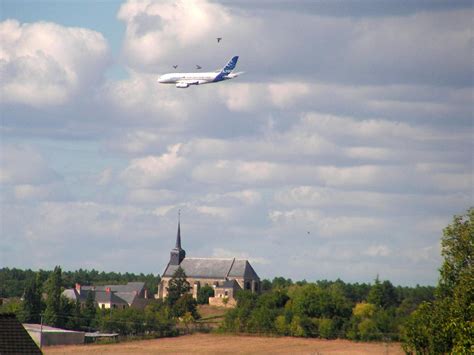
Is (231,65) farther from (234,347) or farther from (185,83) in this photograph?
(234,347)

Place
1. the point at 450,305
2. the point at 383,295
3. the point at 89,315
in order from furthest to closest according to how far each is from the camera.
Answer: the point at 383,295
the point at 89,315
the point at 450,305

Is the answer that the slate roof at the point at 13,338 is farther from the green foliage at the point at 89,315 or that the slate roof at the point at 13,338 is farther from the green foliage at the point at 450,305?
the green foliage at the point at 89,315

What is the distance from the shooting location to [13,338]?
37031mm

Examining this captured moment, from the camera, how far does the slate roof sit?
36688 millimetres

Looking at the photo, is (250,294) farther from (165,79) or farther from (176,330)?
(165,79)

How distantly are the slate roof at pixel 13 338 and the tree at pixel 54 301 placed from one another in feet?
374

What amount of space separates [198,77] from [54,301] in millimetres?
38175

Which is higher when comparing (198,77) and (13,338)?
(198,77)

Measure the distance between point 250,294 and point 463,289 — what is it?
137 metres

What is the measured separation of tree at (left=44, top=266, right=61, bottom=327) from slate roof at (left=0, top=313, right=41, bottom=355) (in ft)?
374

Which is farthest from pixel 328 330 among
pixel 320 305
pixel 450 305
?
pixel 450 305

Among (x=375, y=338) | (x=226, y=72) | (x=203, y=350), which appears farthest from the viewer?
(x=226, y=72)

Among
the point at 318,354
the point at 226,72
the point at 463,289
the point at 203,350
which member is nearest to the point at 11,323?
the point at 463,289

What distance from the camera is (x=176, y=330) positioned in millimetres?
156250
